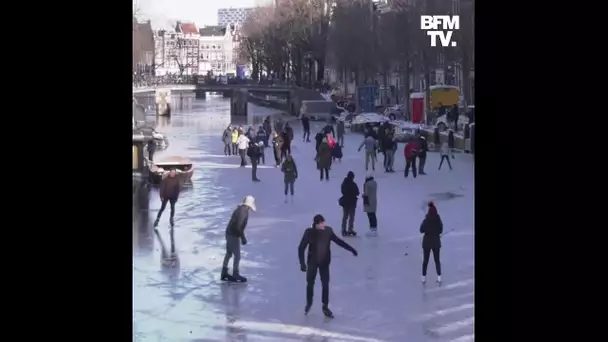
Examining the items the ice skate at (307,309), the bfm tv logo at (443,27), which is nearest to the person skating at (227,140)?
the ice skate at (307,309)

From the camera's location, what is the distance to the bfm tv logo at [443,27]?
4.68 metres

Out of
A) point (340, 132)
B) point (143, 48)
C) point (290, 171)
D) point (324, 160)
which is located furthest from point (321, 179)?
point (143, 48)

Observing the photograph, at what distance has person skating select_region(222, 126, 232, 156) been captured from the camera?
511 centimetres

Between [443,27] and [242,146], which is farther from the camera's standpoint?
[242,146]

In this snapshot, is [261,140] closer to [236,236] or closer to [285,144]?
[285,144]

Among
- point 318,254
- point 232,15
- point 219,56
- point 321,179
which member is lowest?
point 318,254

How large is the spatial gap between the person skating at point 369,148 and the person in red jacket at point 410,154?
16 cm

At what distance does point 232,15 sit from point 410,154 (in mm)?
1177

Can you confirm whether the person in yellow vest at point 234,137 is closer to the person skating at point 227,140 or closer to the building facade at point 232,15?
the person skating at point 227,140

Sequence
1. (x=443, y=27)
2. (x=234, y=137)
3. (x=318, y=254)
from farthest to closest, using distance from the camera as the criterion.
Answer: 1. (x=234, y=137)
2. (x=318, y=254)
3. (x=443, y=27)

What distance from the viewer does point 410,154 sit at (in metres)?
5.18
